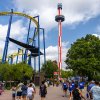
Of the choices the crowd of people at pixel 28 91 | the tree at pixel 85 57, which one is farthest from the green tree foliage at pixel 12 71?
the crowd of people at pixel 28 91

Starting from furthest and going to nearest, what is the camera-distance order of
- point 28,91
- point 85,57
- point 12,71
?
point 85,57 → point 12,71 → point 28,91

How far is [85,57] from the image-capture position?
71375 mm

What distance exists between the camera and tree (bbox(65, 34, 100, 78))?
68875 mm

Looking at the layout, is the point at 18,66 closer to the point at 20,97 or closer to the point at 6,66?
the point at 6,66

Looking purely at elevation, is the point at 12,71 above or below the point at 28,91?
above

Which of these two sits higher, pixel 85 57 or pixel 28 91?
pixel 85 57

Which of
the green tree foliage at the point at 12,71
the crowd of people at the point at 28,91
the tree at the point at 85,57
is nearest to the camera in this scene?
the crowd of people at the point at 28,91

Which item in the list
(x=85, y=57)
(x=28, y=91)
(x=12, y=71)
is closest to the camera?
(x=28, y=91)

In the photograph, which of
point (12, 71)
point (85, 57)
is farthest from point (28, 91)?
point (85, 57)

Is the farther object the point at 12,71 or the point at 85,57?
the point at 85,57

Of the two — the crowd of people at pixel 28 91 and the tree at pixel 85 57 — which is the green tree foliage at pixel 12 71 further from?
the crowd of people at pixel 28 91

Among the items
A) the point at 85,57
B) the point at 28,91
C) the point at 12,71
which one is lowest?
the point at 28,91

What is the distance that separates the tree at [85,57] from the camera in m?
68.9

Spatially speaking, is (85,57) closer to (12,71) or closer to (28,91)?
(12,71)
